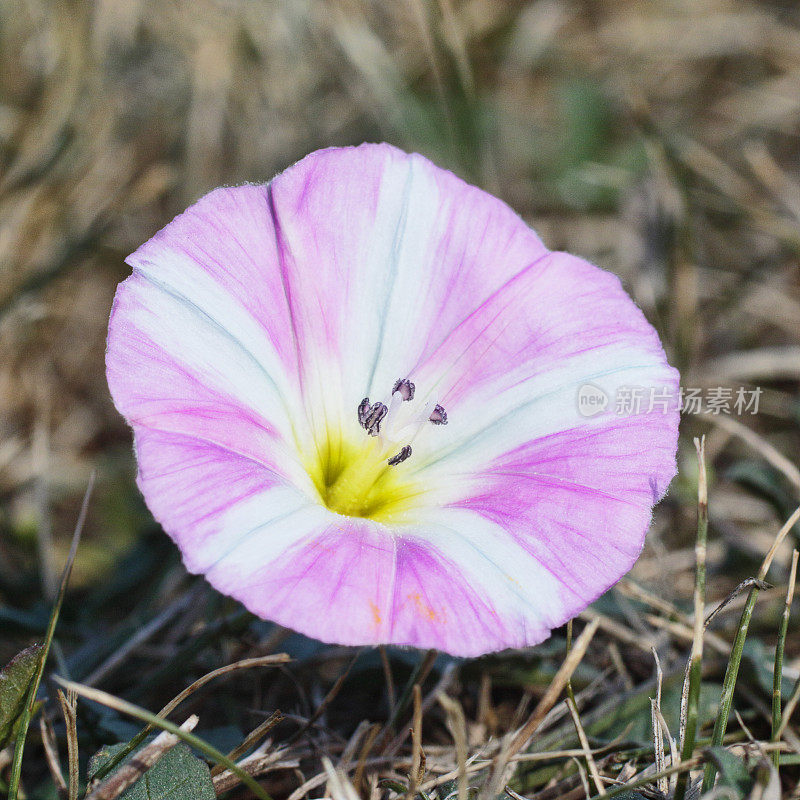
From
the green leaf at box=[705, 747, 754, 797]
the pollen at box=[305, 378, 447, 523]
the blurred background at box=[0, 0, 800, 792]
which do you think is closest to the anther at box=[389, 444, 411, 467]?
the pollen at box=[305, 378, 447, 523]

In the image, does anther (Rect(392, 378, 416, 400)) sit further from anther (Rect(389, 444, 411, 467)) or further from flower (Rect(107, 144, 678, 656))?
anther (Rect(389, 444, 411, 467))

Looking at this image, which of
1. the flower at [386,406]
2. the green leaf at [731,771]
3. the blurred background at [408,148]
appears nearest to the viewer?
the flower at [386,406]

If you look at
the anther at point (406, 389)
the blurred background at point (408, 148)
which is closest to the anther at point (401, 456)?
the anther at point (406, 389)

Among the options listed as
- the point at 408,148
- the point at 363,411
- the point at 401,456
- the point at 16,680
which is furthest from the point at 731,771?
the point at 408,148

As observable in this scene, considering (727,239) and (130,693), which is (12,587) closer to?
(130,693)

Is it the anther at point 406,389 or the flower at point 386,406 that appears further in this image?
the anther at point 406,389

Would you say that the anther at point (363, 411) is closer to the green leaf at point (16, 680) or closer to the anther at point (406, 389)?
the anther at point (406, 389)

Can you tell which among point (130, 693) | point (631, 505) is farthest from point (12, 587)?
point (631, 505)
